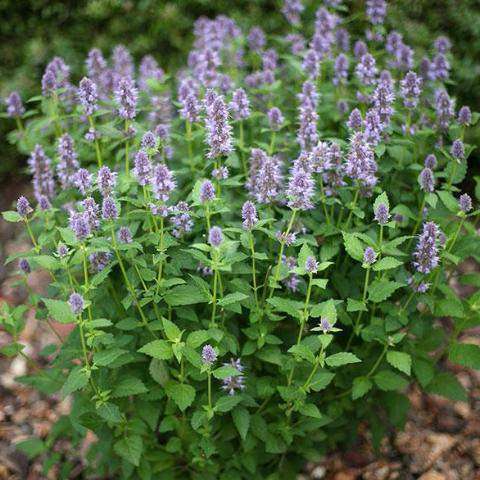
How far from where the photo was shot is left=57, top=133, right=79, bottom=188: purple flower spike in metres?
3.31

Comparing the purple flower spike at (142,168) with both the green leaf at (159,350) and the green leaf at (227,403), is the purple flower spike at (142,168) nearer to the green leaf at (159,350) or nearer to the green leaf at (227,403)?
the green leaf at (159,350)

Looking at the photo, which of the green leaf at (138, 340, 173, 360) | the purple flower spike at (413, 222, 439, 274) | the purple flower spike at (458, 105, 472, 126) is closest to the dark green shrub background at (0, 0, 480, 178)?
the purple flower spike at (458, 105, 472, 126)

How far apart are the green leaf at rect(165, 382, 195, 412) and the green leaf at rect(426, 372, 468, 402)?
52.2 inches

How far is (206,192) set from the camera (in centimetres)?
274

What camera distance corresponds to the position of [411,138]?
11.5 ft

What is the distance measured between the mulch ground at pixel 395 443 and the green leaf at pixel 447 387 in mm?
561

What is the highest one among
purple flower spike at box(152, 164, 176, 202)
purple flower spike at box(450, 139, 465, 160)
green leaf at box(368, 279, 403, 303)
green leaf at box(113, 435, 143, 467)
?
purple flower spike at box(450, 139, 465, 160)

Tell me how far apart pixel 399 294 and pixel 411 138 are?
83 centimetres

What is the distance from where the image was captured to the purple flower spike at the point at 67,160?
331 centimetres

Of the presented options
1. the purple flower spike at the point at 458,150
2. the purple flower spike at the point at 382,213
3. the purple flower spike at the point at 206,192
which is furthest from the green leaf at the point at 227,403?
the purple flower spike at the point at 458,150

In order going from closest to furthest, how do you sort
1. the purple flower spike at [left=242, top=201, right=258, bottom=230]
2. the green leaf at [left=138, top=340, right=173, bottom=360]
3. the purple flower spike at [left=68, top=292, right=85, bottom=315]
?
the purple flower spike at [left=68, top=292, right=85, bottom=315], the green leaf at [left=138, top=340, right=173, bottom=360], the purple flower spike at [left=242, top=201, right=258, bottom=230]

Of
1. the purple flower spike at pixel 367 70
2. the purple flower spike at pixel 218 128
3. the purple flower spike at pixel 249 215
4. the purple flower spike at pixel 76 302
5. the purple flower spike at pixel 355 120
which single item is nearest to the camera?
the purple flower spike at pixel 76 302

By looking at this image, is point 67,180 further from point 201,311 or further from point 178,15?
point 178,15

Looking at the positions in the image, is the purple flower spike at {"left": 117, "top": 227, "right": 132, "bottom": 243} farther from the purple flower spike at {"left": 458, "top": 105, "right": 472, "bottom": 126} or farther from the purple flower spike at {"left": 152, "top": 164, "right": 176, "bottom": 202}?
the purple flower spike at {"left": 458, "top": 105, "right": 472, "bottom": 126}
